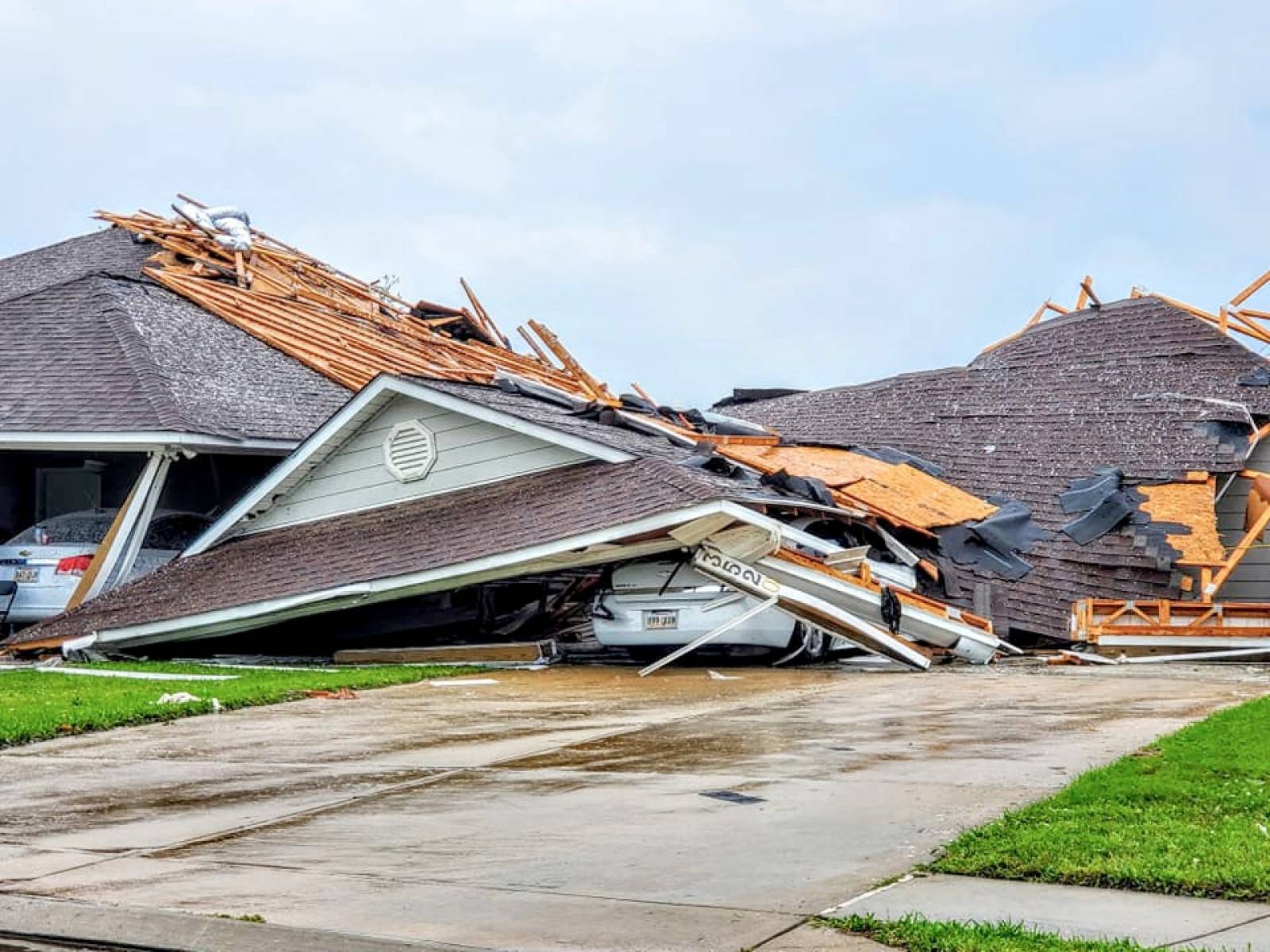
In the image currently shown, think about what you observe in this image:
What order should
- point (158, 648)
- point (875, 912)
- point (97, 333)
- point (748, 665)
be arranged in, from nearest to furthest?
point (875, 912), point (748, 665), point (158, 648), point (97, 333)

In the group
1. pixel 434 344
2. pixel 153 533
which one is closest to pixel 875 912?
pixel 153 533

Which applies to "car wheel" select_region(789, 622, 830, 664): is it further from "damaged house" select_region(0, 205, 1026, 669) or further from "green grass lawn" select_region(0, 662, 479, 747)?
"green grass lawn" select_region(0, 662, 479, 747)

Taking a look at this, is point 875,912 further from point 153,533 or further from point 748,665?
point 153,533

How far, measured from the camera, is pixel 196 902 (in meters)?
7.06

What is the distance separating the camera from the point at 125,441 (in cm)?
2306

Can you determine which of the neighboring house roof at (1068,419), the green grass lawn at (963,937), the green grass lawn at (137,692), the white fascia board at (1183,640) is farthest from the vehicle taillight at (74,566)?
the green grass lawn at (963,937)

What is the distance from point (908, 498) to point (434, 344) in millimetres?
12529

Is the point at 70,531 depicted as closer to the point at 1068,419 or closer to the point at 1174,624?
the point at 1174,624

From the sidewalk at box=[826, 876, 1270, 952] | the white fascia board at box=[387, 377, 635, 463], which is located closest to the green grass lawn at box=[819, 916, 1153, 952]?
the sidewalk at box=[826, 876, 1270, 952]

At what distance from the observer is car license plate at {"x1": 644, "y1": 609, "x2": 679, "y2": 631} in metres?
19.1

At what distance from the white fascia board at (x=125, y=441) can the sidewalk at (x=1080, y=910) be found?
17599mm

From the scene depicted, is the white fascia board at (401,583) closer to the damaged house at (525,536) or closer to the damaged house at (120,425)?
the damaged house at (525,536)

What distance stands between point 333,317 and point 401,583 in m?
14.0

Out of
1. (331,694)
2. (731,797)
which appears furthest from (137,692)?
(731,797)
